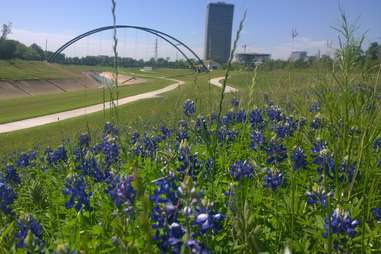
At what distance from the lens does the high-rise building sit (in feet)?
14.7

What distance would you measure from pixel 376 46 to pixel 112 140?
3.00m

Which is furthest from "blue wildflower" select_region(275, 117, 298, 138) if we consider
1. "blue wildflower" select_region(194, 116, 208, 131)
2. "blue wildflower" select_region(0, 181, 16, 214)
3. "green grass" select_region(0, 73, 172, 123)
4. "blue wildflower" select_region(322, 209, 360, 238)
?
"green grass" select_region(0, 73, 172, 123)

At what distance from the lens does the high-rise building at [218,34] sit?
448cm

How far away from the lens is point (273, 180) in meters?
2.63

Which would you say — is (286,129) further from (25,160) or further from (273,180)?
(25,160)

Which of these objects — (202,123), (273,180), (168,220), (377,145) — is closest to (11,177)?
(202,123)

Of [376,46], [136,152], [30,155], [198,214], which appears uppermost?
[376,46]

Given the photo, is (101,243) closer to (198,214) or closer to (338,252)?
(198,214)

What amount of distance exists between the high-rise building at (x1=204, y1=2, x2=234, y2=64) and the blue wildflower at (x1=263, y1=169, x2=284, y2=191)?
0.89 metres

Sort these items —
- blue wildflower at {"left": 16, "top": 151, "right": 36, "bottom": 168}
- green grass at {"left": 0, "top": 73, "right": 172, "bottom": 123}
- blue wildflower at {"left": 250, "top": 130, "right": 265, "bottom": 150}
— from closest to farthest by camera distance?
blue wildflower at {"left": 250, "top": 130, "right": 265, "bottom": 150}
blue wildflower at {"left": 16, "top": 151, "right": 36, "bottom": 168}
green grass at {"left": 0, "top": 73, "right": 172, "bottom": 123}

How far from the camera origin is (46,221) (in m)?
2.97

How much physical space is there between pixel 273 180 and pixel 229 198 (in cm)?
91

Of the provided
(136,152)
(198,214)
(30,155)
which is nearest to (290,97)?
(136,152)

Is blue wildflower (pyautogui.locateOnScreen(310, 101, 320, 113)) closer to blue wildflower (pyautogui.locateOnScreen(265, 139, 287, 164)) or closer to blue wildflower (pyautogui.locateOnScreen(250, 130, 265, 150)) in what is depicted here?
blue wildflower (pyautogui.locateOnScreen(250, 130, 265, 150))
